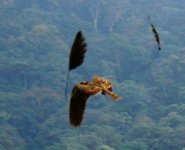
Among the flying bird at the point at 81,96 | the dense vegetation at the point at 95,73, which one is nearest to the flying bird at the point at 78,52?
the flying bird at the point at 81,96

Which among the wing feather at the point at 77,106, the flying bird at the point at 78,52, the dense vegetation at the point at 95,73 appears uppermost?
the flying bird at the point at 78,52

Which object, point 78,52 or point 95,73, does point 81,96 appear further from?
point 95,73

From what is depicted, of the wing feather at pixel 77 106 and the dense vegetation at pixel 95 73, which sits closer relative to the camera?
the wing feather at pixel 77 106

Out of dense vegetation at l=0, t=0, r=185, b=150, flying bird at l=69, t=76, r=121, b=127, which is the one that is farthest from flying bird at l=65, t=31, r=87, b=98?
dense vegetation at l=0, t=0, r=185, b=150

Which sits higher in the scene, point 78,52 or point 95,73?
point 78,52

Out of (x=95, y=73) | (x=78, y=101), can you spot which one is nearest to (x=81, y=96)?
(x=78, y=101)

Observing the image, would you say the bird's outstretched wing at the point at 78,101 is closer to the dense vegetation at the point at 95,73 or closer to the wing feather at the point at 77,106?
the wing feather at the point at 77,106
